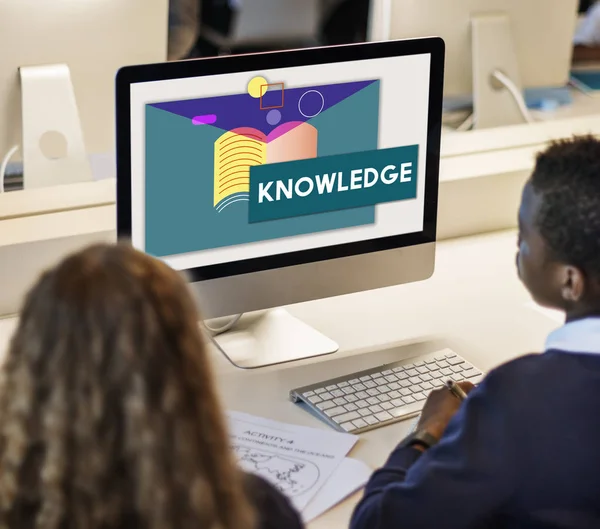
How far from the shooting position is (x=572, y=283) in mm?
1077

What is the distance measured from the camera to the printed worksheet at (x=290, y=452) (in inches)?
45.7

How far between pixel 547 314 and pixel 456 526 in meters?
0.72

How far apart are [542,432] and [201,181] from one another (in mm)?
593

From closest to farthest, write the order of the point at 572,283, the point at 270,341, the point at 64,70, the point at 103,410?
1. the point at 103,410
2. the point at 572,283
3. the point at 270,341
4. the point at 64,70

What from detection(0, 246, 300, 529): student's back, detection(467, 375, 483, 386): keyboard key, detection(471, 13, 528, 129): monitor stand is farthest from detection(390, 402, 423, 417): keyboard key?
detection(471, 13, 528, 129): monitor stand

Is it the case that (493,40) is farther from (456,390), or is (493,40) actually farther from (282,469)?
(282,469)

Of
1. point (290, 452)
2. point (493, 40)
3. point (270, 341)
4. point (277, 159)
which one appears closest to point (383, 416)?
point (290, 452)

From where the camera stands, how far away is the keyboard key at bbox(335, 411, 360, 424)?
130cm

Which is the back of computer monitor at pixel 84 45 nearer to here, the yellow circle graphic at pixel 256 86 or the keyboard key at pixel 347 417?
the yellow circle graphic at pixel 256 86

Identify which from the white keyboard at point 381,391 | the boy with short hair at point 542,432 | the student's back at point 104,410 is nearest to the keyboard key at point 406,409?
the white keyboard at point 381,391

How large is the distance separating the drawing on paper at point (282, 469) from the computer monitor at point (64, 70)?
0.88m

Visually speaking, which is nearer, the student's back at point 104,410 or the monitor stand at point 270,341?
the student's back at point 104,410

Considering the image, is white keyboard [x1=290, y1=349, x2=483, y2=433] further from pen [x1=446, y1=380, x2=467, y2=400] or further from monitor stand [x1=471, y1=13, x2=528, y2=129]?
monitor stand [x1=471, y1=13, x2=528, y2=129]

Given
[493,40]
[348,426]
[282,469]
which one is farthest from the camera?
[493,40]
